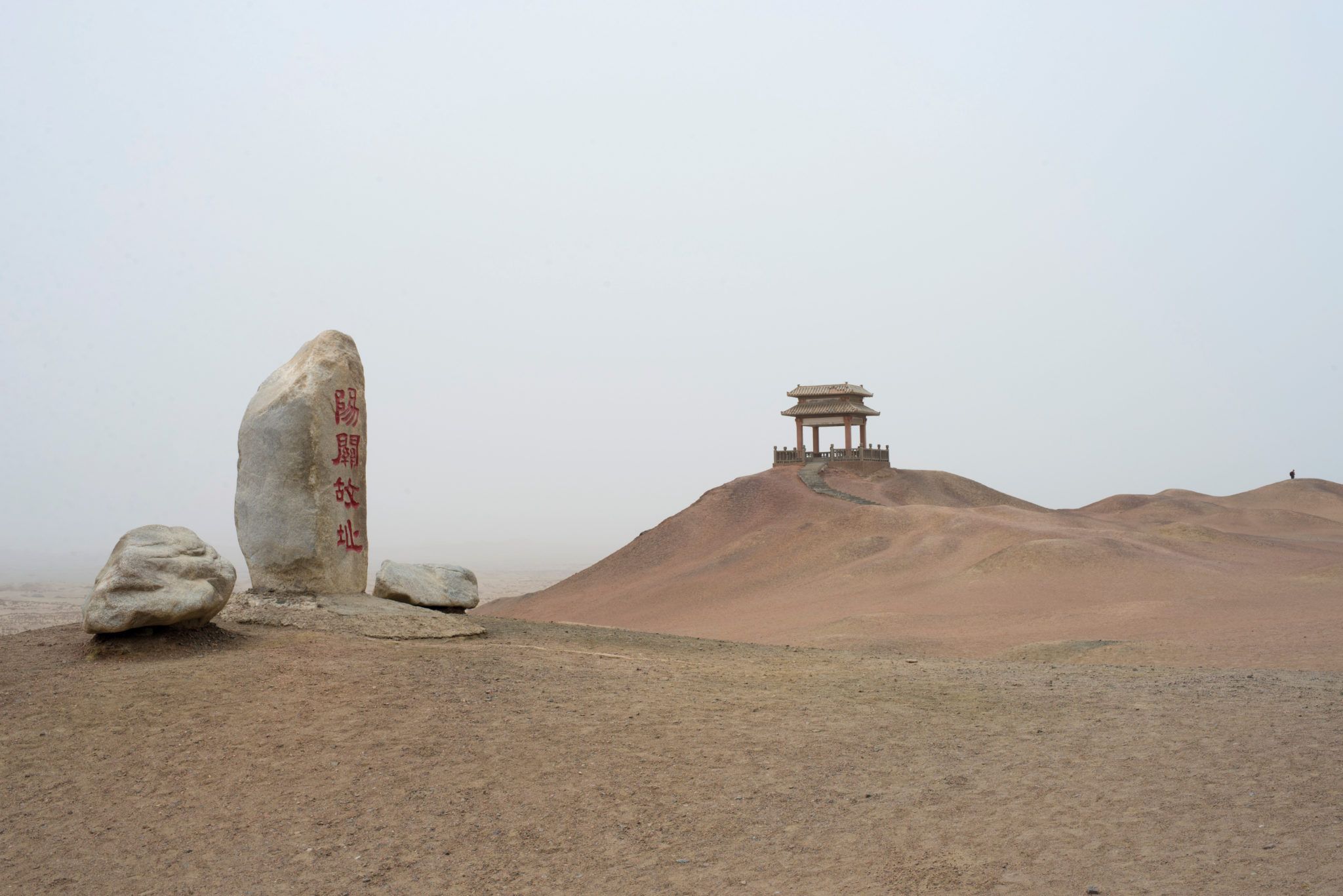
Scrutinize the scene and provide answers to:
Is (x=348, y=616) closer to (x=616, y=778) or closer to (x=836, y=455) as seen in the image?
(x=616, y=778)

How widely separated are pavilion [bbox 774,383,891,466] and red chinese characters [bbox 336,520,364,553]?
26403mm

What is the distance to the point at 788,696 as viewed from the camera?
9.81 meters

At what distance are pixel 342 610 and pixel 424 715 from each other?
3.84 m

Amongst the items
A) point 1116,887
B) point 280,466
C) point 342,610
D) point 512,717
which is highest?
point 280,466

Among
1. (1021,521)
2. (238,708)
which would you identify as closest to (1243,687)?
(238,708)

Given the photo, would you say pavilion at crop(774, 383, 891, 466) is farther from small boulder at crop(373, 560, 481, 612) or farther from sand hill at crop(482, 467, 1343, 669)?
small boulder at crop(373, 560, 481, 612)

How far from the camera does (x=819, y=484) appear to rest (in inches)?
1380

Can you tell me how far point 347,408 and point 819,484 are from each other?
2433cm

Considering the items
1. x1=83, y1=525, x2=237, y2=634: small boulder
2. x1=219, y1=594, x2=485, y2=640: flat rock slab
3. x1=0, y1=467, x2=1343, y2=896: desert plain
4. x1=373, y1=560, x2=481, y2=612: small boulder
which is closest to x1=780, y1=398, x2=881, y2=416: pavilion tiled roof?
x1=0, y1=467, x2=1343, y2=896: desert plain

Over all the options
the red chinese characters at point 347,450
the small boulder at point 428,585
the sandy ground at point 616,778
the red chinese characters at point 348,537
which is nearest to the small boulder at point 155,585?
the sandy ground at point 616,778

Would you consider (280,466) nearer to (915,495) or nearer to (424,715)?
(424,715)

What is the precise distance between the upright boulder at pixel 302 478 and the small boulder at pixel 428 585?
97 cm

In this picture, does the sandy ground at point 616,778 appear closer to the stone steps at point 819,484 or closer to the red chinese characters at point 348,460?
the red chinese characters at point 348,460

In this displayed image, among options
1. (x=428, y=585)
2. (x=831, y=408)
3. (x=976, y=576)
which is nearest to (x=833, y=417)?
(x=831, y=408)
